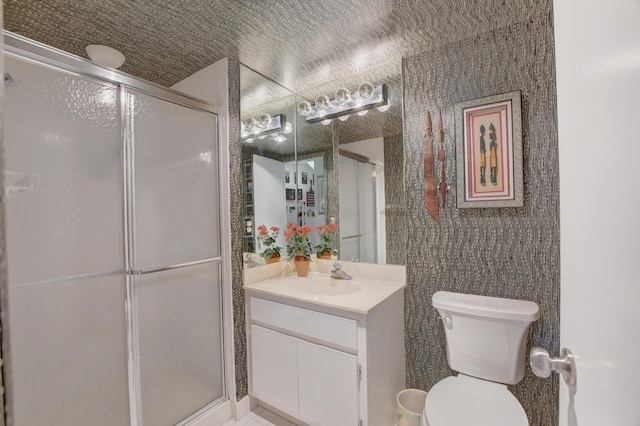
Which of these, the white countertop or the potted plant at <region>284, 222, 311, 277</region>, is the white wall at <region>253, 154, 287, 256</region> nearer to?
the potted plant at <region>284, 222, 311, 277</region>

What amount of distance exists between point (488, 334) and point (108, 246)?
6.27 feet

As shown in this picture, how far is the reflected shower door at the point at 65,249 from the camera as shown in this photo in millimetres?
1099

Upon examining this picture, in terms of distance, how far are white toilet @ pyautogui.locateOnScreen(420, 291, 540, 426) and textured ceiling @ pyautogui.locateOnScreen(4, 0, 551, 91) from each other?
4.93 feet

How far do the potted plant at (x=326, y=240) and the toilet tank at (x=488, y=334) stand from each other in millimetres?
914

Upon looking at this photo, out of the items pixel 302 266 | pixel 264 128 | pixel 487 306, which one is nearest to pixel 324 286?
A: pixel 302 266

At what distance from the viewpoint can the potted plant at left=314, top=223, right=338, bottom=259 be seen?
2.22m

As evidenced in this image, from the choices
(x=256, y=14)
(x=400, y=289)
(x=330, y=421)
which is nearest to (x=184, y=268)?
(x=330, y=421)

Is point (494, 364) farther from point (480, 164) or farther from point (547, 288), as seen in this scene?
point (480, 164)

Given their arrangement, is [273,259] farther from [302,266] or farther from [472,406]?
[472,406]

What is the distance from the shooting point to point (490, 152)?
1.58 meters

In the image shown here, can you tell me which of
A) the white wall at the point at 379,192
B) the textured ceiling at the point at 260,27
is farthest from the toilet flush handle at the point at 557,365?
the textured ceiling at the point at 260,27

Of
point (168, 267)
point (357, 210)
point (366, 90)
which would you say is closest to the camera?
point (168, 267)

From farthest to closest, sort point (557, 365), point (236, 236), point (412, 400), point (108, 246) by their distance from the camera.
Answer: point (236, 236) → point (412, 400) → point (108, 246) → point (557, 365)

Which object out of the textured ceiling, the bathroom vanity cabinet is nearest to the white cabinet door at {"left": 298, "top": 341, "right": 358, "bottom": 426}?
the bathroom vanity cabinet
